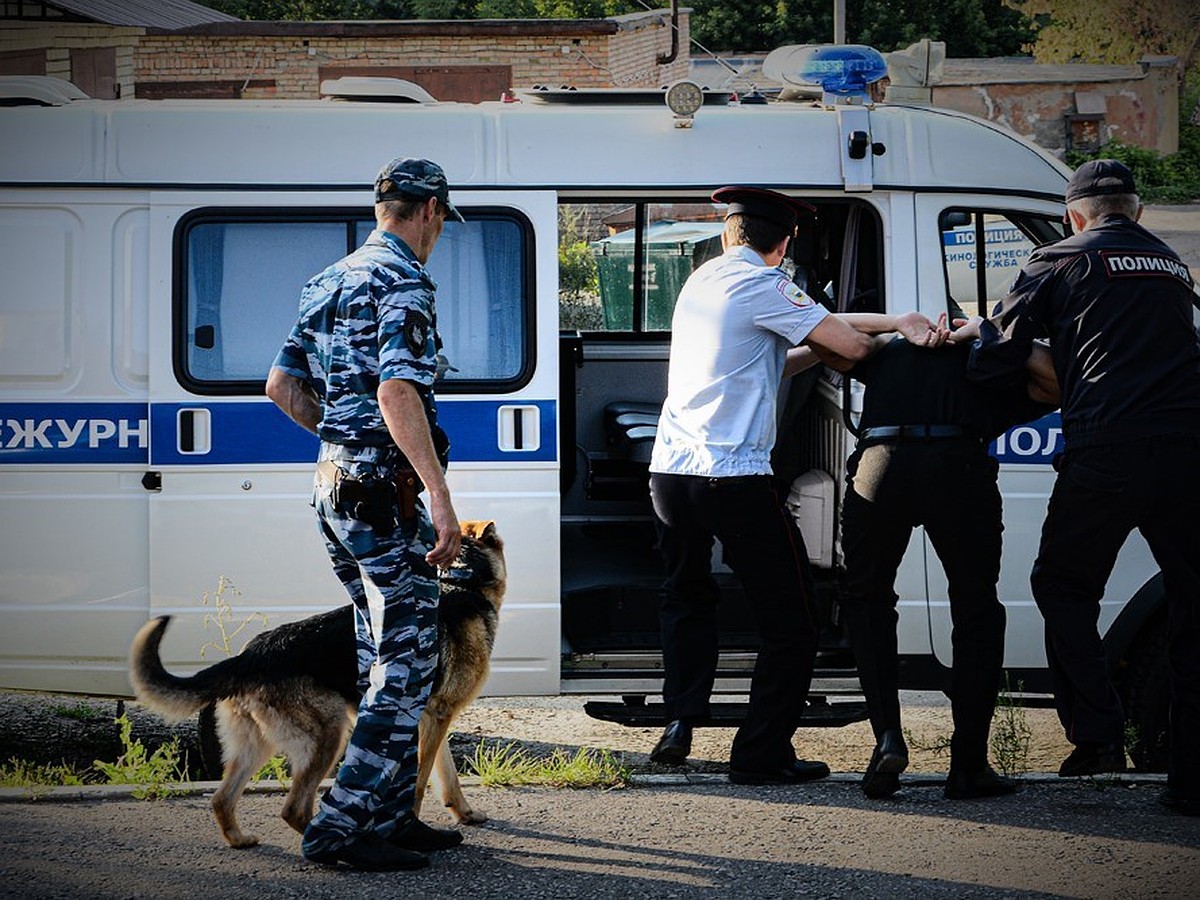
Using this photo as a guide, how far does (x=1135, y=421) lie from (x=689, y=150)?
2.07m

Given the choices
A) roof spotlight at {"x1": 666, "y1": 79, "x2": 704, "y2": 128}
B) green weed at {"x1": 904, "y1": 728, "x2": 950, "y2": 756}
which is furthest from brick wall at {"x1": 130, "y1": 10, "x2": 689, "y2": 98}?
green weed at {"x1": 904, "y1": 728, "x2": 950, "y2": 756}

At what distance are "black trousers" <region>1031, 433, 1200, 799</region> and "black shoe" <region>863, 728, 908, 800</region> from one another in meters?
0.56

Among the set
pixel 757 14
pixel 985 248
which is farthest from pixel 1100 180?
pixel 757 14

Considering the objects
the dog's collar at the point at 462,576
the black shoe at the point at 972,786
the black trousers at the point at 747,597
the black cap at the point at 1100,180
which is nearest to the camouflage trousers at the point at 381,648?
the dog's collar at the point at 462,576

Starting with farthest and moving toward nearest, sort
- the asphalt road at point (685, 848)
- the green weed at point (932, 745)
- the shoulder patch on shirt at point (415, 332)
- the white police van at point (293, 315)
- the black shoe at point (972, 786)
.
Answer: the green weed at point (932, 745) → the white police van at point (293, 315) → the black shoe at point (972, 786) → the asphalt road at point (685, 848) → the shoulder patch on shirt at point (415, 332)

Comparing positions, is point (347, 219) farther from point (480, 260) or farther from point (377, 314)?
point (377, 314)

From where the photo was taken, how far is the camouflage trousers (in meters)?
4.21

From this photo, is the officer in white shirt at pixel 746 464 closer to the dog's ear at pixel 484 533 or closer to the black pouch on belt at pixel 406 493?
the dog's ear at pixel 484 533

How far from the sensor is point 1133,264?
481 cm

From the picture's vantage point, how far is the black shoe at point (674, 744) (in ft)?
17.6

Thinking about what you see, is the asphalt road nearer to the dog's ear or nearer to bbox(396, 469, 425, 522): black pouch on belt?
the dog's ear

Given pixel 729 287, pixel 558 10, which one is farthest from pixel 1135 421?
pixel 558 10

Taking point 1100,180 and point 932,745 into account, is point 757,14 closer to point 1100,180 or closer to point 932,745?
point 932,745

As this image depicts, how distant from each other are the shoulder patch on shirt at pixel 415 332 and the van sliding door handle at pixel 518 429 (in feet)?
5.21
